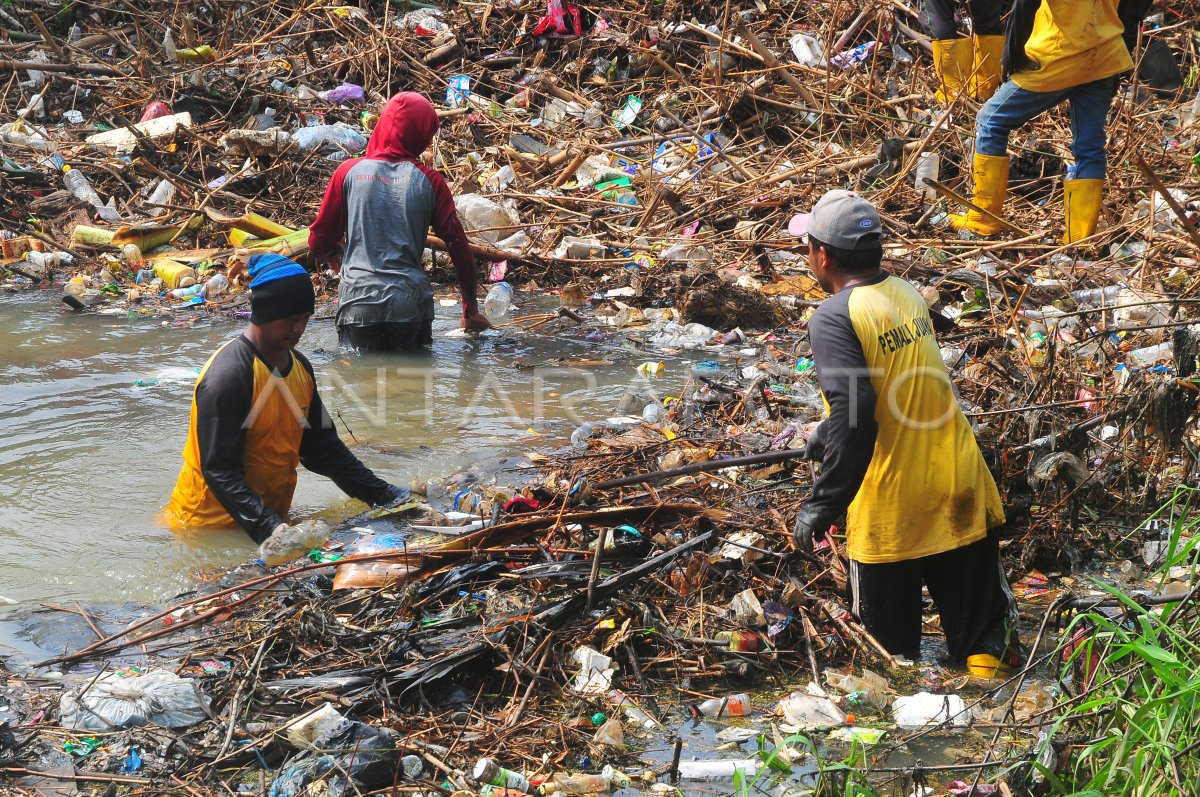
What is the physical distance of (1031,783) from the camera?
2.58 meters

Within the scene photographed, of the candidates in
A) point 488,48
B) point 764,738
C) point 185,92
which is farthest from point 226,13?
point 764,738

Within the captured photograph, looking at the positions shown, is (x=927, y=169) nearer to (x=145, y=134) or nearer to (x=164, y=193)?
(x=164, y=193)

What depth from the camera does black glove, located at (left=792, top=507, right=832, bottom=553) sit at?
331 centimetres

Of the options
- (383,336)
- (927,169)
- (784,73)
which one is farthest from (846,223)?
(784,73)

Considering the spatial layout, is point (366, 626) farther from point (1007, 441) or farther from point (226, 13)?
point (226, 13)

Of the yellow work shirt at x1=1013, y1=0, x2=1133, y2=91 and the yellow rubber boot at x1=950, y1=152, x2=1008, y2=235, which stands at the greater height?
the yellow work shirt at x1=1013, y1=0, x2=1133, y2=91

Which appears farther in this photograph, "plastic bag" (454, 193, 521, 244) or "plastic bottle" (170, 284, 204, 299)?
"plastic bag" (454, 193, 521, 244)

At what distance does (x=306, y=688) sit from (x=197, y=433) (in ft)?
4.40

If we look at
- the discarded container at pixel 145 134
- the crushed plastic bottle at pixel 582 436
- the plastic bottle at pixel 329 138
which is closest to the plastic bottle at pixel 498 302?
the crushed plastic bottle at pixel 582 436

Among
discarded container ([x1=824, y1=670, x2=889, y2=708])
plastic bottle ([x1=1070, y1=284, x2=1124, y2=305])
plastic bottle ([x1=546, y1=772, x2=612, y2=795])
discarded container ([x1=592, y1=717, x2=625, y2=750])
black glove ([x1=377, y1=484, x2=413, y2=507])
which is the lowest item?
plastic bottle ([x1=546, y1=772, x2=612, y2=795])

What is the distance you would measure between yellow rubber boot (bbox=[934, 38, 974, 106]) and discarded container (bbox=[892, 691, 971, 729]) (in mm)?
6263

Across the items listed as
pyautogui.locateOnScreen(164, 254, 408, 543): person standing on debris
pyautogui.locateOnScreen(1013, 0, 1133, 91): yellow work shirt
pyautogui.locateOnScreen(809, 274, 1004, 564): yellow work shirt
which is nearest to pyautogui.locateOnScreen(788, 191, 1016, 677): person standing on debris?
pyautogui.locateOnScreen(809, 274, 1004, 564): yellow work shirt

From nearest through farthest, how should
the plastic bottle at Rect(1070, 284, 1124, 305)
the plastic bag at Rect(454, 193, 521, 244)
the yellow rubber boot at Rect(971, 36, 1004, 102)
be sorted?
the plastic bottle at Rect(1070, 284, 1124, 305)
the yellow rubber boot at Rect(971, 36, 1004, 102)
the plastic bag at Rect(454, 193, 521, 244)

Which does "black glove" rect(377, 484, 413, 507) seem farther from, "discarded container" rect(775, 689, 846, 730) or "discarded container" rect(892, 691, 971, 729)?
"discarded container" rect(892, 691, 971, 729)
